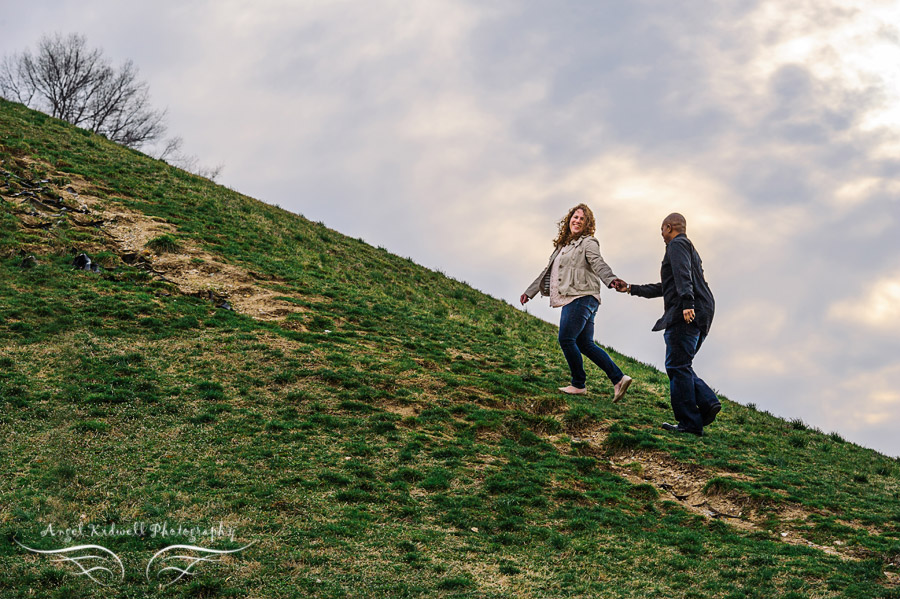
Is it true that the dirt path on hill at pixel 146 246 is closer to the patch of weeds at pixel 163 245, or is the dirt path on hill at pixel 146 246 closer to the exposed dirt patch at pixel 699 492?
the patch of weeds at pixel 163 245

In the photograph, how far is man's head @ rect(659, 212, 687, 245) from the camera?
400 inches

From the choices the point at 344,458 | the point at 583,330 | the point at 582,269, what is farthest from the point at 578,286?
the point at 344,458

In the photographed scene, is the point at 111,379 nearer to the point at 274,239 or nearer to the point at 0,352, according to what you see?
the point at 0,352

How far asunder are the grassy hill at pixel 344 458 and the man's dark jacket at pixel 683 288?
8.06 ft

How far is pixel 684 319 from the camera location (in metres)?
9.59

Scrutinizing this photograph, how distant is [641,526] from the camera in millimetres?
8828

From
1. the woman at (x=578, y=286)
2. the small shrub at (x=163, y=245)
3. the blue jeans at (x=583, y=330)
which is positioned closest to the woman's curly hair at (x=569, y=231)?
the woman at (x=578, y=286)

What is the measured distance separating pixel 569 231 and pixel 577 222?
209 mm

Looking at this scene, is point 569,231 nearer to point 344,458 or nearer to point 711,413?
point 711,413

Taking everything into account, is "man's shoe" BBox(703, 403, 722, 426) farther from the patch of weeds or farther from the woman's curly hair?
the patch of weeds

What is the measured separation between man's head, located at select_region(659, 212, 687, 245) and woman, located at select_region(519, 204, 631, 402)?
150 centimetres

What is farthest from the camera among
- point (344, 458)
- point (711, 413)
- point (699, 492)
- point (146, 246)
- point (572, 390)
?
point (146, 246)

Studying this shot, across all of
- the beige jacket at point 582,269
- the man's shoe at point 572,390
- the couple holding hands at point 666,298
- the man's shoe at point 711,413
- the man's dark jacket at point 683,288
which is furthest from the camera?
the man's shoe at point 572,390

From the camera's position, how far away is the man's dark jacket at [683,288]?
379 inches
